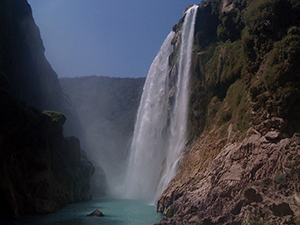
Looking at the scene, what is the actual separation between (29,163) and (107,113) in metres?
55.9

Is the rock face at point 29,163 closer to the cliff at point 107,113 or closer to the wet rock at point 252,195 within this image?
the wet rock at point 252,195

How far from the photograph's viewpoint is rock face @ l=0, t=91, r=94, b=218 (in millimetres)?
16500

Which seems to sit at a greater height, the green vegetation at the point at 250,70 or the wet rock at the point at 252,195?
the green vegetation at the point at 250,70

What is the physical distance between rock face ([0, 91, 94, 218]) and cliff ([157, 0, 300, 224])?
9.93 m

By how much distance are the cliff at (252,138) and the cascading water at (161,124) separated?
5.26 meters

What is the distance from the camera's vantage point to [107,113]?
75.7m

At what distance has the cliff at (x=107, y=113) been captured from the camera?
6444cm

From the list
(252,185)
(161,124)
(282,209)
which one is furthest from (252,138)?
(161,124)

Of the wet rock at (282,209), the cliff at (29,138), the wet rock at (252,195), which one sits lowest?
the wet rock at (282,209)

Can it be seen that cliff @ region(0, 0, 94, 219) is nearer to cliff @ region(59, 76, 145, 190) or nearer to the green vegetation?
the green vegetation

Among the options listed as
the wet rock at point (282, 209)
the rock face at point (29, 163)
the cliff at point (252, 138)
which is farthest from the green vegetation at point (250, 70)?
the rock face at point (29, 163)

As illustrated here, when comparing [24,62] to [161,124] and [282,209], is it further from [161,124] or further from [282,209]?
[282,209]

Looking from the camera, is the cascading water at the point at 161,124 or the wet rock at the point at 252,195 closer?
the wet rock at the point at 252,195

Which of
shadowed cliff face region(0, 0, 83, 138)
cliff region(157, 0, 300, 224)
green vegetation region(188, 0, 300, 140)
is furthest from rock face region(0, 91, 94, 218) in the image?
green vegetation region(188, 0, 300, 140)
